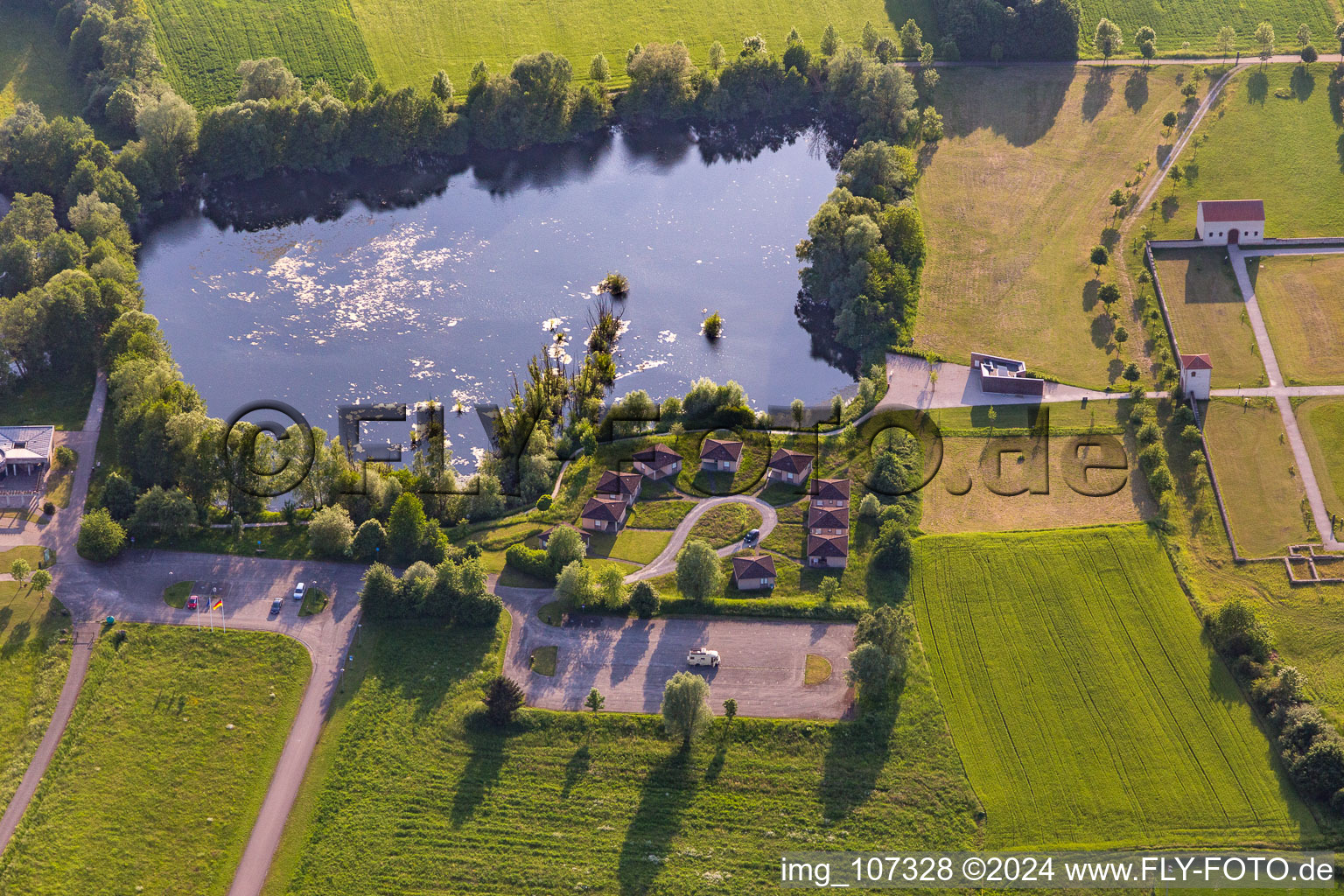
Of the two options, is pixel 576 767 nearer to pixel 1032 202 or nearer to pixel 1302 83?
pixel 1032 202

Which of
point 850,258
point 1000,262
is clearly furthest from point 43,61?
point 1000,262

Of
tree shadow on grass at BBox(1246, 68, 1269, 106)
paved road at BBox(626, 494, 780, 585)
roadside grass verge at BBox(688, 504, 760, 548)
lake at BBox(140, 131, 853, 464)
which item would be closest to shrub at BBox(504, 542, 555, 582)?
paved road at BBox(626, 494, 780, 585)

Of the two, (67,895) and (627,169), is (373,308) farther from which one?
(67,895)

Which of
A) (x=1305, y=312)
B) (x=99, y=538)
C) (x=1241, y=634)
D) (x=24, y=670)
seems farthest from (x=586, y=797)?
(x=1305, y=312)

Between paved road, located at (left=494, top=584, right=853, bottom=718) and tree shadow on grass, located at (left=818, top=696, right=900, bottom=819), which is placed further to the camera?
paved road, located at (left=494, top=584, right=853, bottom=718)

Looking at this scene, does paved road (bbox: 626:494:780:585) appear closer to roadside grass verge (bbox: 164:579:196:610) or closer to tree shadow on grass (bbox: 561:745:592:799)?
tree shadow on grass (bbox: 561:745:592:799)

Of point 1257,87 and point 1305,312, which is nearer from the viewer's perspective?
point 1305,312

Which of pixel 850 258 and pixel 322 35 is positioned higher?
pixel 322 35
